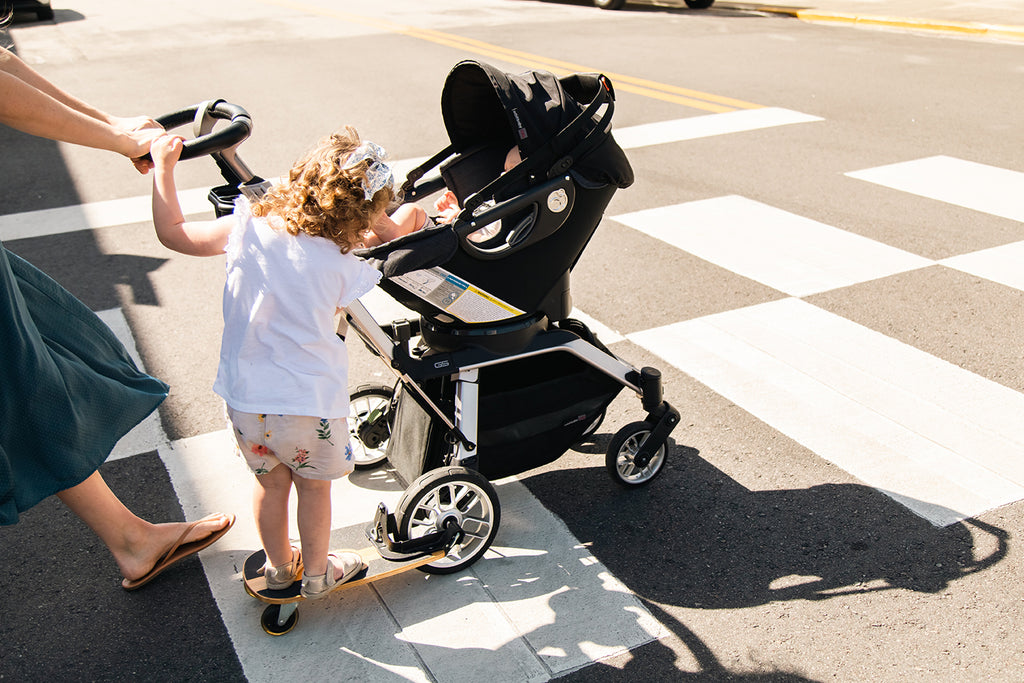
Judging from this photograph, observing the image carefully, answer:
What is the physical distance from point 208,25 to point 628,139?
10.6m

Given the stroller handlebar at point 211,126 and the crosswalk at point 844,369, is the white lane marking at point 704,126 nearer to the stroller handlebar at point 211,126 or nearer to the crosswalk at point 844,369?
the crosswalk at point 844,369

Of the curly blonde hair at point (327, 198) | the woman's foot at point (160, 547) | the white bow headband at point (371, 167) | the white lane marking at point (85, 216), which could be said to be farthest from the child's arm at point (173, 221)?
the white lane marking at point (85, 216)

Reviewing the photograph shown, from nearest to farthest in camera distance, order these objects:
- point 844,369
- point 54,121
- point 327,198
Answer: point 327,198
point 54,121
point 844,369

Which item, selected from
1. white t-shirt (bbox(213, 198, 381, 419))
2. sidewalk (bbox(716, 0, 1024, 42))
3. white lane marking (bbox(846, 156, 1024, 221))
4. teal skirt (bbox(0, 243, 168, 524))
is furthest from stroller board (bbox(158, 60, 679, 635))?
sidewalk (bbox(716, 0, 1024, 42))

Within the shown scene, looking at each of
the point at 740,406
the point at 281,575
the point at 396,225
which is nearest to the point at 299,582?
the point at 281,575

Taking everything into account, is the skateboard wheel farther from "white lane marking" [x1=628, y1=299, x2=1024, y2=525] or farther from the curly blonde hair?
"white lane marking" [x1=628, y1=299, x2=1024, y2=525]

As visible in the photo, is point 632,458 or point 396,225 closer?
point 396,225

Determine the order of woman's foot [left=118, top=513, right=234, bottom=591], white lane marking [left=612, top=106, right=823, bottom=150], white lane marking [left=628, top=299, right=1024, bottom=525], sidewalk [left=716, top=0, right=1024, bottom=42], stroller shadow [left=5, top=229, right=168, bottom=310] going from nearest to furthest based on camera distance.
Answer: woman's foot [left=118, top=513, right=234, bottom=591]
white lane marking [left=628, top=299, right=1024, bottom=525]
stroller shadow [left=5, top=229, right=168, bottom=310]
white lane marking [left=612, top=106, right=823, bottom=150]
sidewalk [left=716, top=0, right=1024, bottom=42]

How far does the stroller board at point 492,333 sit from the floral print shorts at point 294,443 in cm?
43

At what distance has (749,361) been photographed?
15.5 feet

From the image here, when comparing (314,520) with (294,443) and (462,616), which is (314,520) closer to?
(294,443)

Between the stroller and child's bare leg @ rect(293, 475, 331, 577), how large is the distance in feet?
0.87

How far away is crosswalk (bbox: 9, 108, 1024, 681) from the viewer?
298 centimetres

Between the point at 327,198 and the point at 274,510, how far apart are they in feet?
3.25
